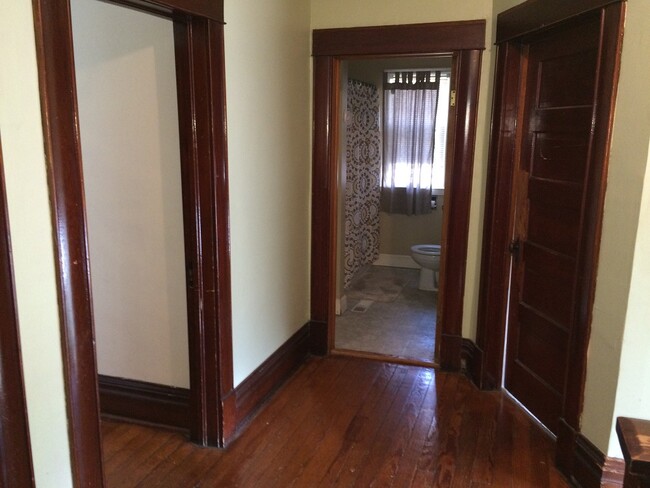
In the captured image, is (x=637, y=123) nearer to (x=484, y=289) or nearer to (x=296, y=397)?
(x=484, y=289)

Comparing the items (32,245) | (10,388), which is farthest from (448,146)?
(10,388)

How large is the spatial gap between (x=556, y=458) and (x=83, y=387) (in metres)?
1.99

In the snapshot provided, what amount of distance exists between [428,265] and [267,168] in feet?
8.82

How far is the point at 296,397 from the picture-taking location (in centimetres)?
302

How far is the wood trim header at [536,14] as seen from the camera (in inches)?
85.5

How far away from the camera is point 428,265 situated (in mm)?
5098

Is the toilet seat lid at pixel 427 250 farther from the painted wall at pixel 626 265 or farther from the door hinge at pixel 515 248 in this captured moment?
the painted wall at pixel 626 265

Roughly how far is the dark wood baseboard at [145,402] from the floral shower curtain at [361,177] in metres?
2.35

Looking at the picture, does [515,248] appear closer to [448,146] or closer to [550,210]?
[550,210]

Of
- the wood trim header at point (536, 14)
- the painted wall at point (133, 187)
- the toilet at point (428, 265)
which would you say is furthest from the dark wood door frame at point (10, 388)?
the toilet at point (428, 265)

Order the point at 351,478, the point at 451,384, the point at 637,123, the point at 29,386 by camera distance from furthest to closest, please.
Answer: the point at 451,384 < the point at 351,478 < the point at 637,123 < the point at 29,386

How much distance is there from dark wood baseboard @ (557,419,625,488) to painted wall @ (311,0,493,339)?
0.99 metres

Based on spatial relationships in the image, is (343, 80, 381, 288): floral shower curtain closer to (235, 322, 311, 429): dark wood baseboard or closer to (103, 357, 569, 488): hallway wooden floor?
(235, 322, 311, 429): dark wood baseboard

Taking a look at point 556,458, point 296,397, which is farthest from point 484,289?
point 296,397
